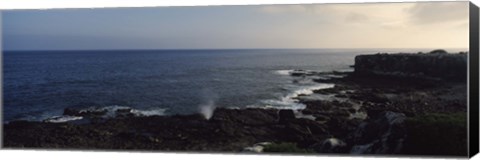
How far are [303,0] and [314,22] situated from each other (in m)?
0.34

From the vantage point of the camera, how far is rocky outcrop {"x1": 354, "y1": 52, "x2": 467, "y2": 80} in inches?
459

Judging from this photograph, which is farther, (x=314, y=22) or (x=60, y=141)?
(x=60, y=141)

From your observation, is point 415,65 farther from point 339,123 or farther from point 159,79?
point 159,79

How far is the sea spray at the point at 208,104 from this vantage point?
12.8m

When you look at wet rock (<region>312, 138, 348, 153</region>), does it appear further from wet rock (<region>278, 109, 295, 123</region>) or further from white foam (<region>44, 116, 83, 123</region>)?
white foam (<region>44, 116, 83, 123</region>)

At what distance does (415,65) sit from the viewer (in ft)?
39.6

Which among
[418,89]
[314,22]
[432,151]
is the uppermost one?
[314,22]

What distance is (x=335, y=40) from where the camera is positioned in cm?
1241

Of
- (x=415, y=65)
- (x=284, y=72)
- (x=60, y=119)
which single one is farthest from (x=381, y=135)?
(x=60, y=119)

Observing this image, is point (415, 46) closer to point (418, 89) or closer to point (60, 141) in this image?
point (418, 89)

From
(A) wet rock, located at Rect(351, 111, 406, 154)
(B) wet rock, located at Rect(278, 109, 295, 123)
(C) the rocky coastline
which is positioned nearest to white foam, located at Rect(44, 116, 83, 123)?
(C) the rocky coastline

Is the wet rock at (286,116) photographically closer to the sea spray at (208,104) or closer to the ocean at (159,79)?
the ocean at (159,79)

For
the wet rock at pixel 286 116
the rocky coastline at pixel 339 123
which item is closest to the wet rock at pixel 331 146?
the rocky coastline at pixel 339 123

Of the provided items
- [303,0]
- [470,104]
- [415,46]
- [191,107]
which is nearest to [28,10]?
[191,107]
